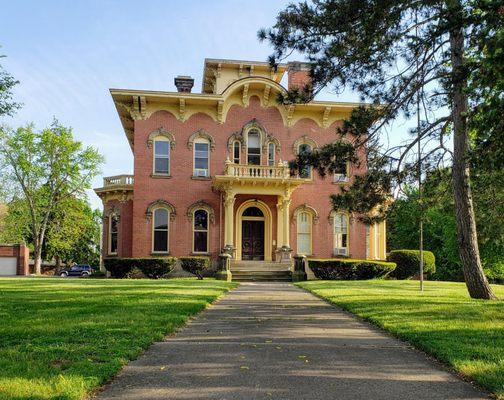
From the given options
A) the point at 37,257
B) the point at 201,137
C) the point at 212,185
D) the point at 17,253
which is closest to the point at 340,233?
the point at 212,185

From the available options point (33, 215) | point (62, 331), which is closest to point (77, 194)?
point (33, 215)

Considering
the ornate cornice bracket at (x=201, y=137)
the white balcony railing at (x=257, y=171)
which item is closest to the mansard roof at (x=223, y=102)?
the ornate cornice bracket at (x=201, y=137)

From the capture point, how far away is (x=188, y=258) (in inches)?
1060

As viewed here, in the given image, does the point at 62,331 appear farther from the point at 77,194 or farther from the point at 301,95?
the point at 77,194

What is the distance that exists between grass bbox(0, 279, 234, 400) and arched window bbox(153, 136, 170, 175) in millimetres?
16084

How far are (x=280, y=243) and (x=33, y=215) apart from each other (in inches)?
974

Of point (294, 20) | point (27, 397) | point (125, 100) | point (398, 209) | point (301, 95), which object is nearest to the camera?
point (27, 397)

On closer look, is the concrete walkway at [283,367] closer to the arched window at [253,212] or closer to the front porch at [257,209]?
the front porch at [257,209]

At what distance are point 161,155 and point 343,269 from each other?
37.1ft

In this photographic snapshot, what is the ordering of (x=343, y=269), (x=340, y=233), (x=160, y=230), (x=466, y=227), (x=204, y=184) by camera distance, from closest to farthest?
(x=466, y=227)
(x=343, y=269)
(x=160, y=230)
(x=204, y=184)
(x=340, y=233)

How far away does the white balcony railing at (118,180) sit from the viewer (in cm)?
3113

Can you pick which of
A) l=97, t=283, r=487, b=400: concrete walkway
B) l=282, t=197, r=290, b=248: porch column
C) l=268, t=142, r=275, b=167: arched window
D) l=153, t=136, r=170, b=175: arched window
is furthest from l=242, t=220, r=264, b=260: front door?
l=97, t=283, r=487, b=400: concrete walkway

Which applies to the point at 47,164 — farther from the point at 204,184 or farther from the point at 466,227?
the point at 466,227

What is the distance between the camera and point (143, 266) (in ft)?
88.1
